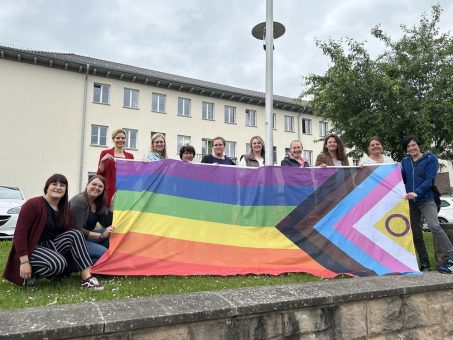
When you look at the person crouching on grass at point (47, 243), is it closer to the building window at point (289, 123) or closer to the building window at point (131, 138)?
the building window at point (131, 138)

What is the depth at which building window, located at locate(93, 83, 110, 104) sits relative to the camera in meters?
27.4

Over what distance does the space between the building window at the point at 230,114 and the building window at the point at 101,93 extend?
9.88 meters

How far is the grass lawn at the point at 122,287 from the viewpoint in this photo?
339 centimetres

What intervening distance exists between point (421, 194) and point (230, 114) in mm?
28702

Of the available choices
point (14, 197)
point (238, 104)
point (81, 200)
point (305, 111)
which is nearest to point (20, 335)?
point (81, 200)

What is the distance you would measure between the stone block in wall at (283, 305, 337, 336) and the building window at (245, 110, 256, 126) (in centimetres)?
3100

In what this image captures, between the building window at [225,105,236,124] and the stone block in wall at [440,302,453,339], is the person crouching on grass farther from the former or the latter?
the building window at [225,105,236,124]

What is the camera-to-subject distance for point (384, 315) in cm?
327

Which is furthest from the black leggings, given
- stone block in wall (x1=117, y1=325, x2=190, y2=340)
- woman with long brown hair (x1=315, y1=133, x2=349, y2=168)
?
woman with long brown hair (x1=315, y1=133, x2=349, y2=168)

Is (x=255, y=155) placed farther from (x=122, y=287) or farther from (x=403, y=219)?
(x=122, y=287)

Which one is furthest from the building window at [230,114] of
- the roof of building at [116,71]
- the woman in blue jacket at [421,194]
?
the woman in blue jacket at [421,194]

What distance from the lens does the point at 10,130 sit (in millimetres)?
24312

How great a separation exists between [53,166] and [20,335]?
2523 centimetres

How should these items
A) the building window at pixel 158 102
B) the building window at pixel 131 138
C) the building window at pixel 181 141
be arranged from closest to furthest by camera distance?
the building window at pixel 131 138, the building window at pixel 158 102, the building window at pixel 181 141
